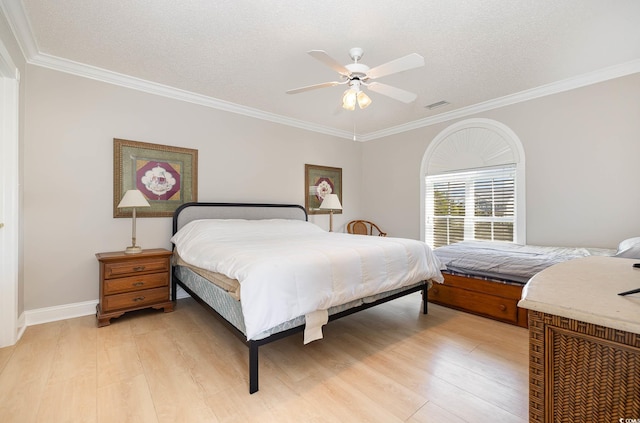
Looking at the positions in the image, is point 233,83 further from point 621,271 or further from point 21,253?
point 621,271

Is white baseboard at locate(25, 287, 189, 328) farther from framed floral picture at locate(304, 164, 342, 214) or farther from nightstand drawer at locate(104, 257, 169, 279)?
framed floral picture at locate(304, 164, 342, 214)

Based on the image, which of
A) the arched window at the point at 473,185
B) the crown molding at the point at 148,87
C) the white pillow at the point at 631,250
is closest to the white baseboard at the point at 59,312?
the crown molding at the point at 148,87

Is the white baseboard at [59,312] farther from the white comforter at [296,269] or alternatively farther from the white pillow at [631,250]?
the white pillow at [631,250]

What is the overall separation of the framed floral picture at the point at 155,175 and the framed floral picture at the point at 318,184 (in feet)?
6.24

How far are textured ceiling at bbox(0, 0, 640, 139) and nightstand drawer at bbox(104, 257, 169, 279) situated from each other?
2067mm

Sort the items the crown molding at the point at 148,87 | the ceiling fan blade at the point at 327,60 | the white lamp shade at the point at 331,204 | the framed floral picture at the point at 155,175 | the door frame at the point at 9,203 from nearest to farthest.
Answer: the ceiling fan blade at the point at 327,60, the door frame at the point at 9,203, the crown molding at the point at 148,87, the framed floral picture at the point at 155,175, the white lamp shade at the point at 331,204

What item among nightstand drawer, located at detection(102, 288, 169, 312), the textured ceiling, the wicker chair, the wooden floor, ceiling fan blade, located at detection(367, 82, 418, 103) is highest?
the textured ceiling

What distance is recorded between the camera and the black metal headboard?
3634 mm

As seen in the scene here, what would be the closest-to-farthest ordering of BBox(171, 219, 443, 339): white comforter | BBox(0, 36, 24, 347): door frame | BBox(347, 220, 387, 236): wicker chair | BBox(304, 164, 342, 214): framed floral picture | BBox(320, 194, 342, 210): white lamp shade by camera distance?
BBox(171, 219, 443, 339): white comforter < BBox(0, 36, 24, 347): door frame < BBox(320, 194, 342, 210): white lamp shade < BBox(304, 164, 342, 214): framed floral picture < BBox(347, 220, 387, 236): wicker chair

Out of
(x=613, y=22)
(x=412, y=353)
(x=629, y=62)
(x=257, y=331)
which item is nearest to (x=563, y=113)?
(x=629, y=62)

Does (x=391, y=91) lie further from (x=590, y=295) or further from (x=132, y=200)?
(x=132, y=200)

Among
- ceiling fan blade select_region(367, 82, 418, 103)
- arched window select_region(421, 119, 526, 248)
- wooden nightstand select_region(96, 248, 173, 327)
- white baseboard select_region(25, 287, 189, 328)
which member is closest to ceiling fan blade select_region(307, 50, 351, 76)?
ceiling fan blade select_region(367, 82, 418, 103)

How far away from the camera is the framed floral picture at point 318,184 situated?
5.05 meters

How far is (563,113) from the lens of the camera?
11.5 ft
